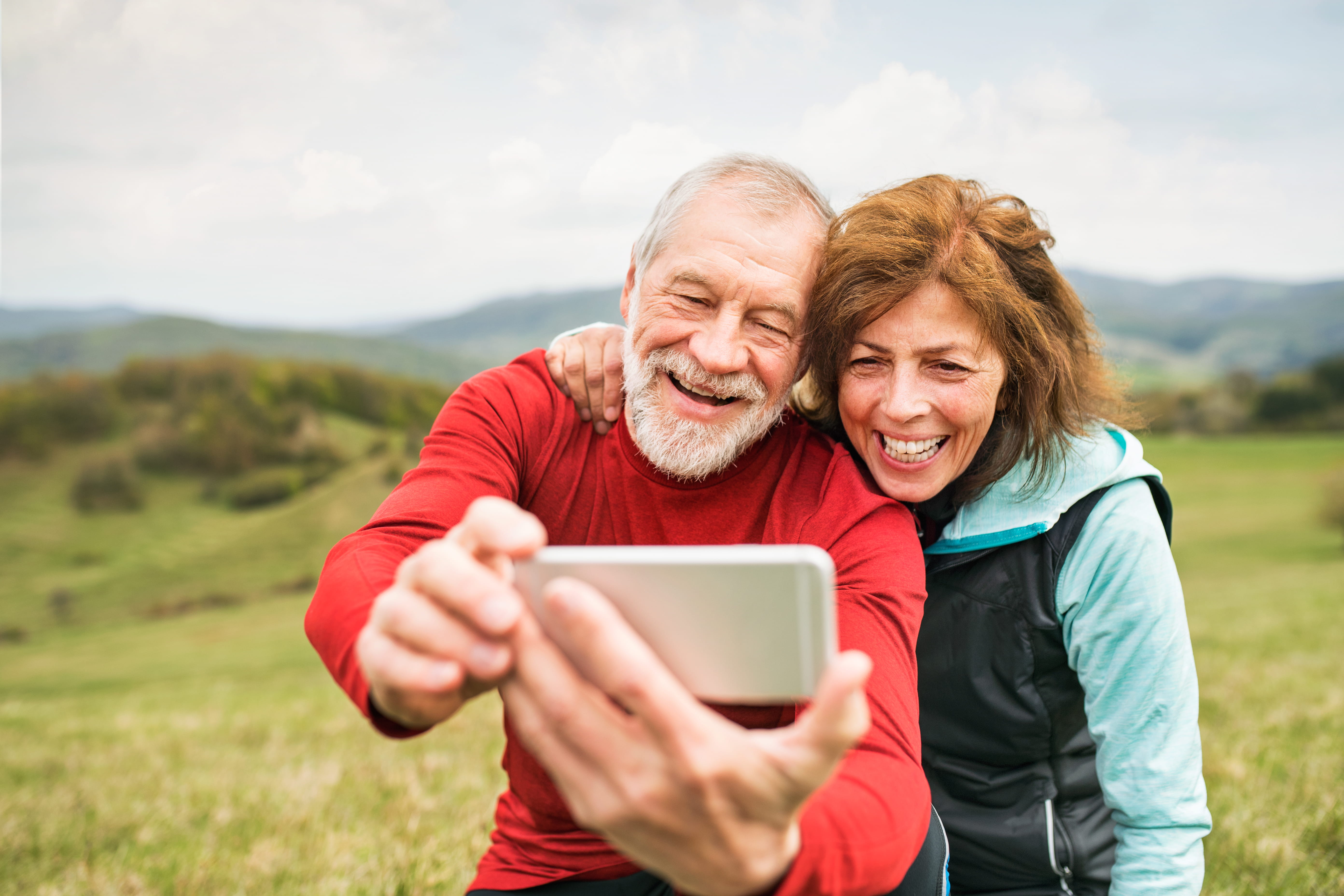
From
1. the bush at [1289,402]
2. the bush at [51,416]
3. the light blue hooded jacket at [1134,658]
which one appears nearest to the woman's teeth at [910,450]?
the light blue hooded jacket at [1134,658]

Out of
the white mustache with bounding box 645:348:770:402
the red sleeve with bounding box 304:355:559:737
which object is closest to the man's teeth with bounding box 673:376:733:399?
the white mustache with bounding box 645:348:770:402

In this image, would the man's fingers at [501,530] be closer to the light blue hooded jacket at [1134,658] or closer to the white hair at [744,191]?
the white hair at [744,191]

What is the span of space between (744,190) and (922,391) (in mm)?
852

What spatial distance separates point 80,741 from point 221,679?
7.69 metres

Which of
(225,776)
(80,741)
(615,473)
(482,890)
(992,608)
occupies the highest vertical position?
(615,473)

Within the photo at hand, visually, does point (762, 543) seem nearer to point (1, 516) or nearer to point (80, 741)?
point (80, 741)

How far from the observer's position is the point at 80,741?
7.61 metres

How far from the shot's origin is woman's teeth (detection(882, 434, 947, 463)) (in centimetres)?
271

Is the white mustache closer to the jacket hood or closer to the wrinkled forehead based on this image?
the wrinkled forehead

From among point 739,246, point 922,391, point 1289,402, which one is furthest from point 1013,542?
point 1289,402

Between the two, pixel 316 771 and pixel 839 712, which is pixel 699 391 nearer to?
pixel 839 712

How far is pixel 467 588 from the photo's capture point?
1210 millimetres

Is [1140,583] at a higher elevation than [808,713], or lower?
lower

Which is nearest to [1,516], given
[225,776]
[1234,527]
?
[225,776]
